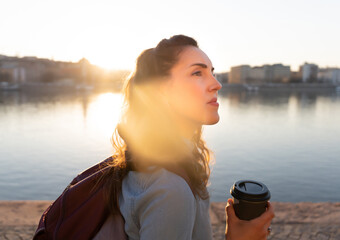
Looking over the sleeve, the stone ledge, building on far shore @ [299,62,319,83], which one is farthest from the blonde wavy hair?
building on far shore @ [299,62,319,83]

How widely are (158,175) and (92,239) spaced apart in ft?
1.10

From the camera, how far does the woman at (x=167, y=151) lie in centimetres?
101

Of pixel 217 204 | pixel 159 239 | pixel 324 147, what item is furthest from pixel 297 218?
pixel 324 147

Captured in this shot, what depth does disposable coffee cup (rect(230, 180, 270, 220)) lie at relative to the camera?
48.6 inches

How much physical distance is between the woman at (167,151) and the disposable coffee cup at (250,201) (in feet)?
0.09

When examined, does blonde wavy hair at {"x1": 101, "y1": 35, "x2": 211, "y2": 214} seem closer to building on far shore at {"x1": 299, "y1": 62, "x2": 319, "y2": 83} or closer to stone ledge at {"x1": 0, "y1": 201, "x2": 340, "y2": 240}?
stone ledge at {"x1": 0, "y1": 201, "x2": 340, "y2": 240}

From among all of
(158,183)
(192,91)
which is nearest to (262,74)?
(192,91)

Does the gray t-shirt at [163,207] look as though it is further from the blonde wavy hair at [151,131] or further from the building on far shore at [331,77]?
the building on far shore at [331,77]

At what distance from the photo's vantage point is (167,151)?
118 centimetres

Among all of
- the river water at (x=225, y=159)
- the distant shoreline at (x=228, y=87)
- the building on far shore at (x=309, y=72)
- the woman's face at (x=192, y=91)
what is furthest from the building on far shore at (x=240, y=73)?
the woman's face at (x=192, y=91)

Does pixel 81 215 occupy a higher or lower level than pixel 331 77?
lower

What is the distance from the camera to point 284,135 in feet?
49.7

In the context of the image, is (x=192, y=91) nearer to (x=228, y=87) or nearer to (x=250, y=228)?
(x=250, y=228)

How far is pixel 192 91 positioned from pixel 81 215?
638 millimetres
